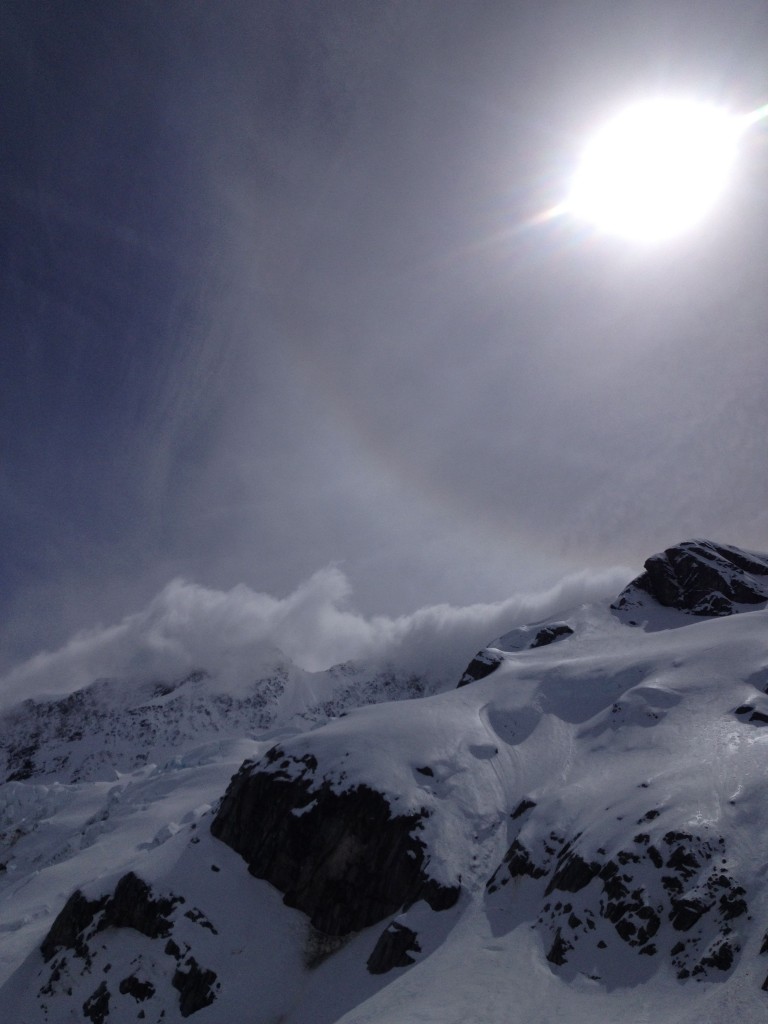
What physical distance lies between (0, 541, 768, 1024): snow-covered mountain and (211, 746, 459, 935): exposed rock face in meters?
0.17

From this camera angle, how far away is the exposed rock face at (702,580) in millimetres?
108938

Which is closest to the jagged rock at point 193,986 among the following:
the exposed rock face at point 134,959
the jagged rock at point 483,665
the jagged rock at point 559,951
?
the exposed rock face at point 134,959

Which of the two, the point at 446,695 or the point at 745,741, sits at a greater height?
the point at 446,695

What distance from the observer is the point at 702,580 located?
11344 centimetres

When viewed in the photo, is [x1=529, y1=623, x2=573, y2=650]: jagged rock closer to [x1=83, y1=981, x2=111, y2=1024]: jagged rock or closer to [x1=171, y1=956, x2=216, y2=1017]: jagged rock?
[x1=171, y1=956, x2=216, y2=1017]: jagged rock

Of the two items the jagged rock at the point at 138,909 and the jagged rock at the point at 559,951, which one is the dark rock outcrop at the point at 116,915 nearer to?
the jagged rock at the point at 138,909

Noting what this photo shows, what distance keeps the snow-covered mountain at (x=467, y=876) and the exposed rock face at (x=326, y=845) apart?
170 millimetres

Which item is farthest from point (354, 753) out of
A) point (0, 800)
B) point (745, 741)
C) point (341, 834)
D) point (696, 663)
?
point (0, 800)

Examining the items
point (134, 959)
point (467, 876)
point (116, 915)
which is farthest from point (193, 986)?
point (467, 876)

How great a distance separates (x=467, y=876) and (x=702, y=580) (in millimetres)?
88242

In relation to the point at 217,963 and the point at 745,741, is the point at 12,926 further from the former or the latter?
the point at 745,741

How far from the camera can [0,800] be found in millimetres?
111375

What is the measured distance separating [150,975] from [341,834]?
16522 mm

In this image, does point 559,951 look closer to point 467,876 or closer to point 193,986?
point 467,876
